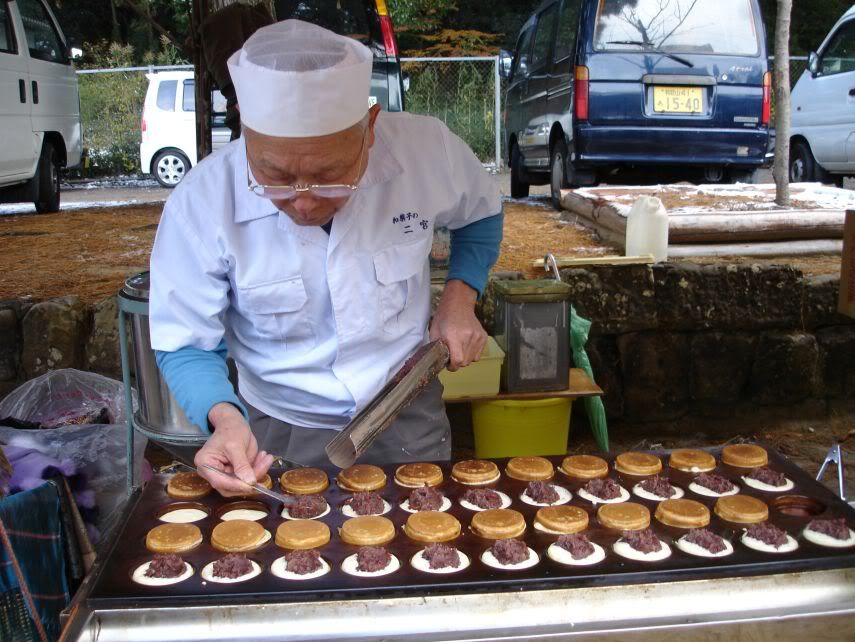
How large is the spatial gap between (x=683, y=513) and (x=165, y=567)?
1012 mm

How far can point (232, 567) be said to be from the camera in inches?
58.1

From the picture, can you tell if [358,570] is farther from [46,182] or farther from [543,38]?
[543,38]

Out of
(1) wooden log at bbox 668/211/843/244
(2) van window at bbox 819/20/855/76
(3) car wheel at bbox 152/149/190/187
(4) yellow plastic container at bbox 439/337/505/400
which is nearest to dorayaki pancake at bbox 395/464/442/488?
(4) yellow plastic container at bbox 439/337/505/400

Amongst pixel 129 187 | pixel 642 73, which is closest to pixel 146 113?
pixel 129 187

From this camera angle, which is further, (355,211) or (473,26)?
(473,26)

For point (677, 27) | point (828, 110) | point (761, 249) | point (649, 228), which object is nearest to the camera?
point (649, 228)

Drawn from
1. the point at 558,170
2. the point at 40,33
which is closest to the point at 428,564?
the point at 558,170

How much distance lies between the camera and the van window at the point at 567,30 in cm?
633

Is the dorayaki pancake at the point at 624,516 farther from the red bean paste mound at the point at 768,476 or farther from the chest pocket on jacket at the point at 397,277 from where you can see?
the chest pocket on jacket at the point at 397,277

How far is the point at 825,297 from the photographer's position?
14.1 feet

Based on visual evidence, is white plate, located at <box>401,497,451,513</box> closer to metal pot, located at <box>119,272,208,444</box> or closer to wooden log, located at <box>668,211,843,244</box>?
metal pot, located at <box>119,272,208,444</box>

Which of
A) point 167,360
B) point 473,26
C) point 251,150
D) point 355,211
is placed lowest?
point 167,360

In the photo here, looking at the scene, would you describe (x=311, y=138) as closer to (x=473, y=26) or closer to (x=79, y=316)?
(x=79, y=316)

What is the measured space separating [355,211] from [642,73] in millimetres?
4654
